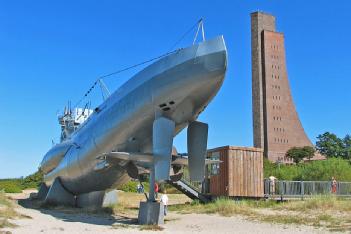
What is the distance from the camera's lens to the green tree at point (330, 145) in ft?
377

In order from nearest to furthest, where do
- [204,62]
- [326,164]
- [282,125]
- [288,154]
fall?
1. [204,62]
2. [326,164]
3. [288,154]
4. [282,125]

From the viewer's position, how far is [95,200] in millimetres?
26062

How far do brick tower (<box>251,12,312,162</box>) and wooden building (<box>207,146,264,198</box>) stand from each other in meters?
87.5

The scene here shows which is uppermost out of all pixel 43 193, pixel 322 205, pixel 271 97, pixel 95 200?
pixel 271 97

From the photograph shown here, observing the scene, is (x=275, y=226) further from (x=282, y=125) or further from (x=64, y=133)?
(x=282, y=125)

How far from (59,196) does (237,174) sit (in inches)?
428

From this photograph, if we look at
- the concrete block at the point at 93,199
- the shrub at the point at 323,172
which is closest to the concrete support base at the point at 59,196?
the concrete block at the point at 93,199

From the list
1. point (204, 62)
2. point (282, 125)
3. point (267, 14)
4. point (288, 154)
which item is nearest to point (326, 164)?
point (204, 62)

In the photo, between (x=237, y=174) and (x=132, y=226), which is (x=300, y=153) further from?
(x=132, y=226)

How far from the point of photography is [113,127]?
65.6 feet

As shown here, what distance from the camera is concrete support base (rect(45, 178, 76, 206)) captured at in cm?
2681

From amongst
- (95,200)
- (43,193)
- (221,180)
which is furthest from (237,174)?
(43,193)

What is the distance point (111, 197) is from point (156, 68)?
11.5 m

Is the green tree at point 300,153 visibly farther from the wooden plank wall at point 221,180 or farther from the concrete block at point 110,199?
the concrete block at point 110,199
